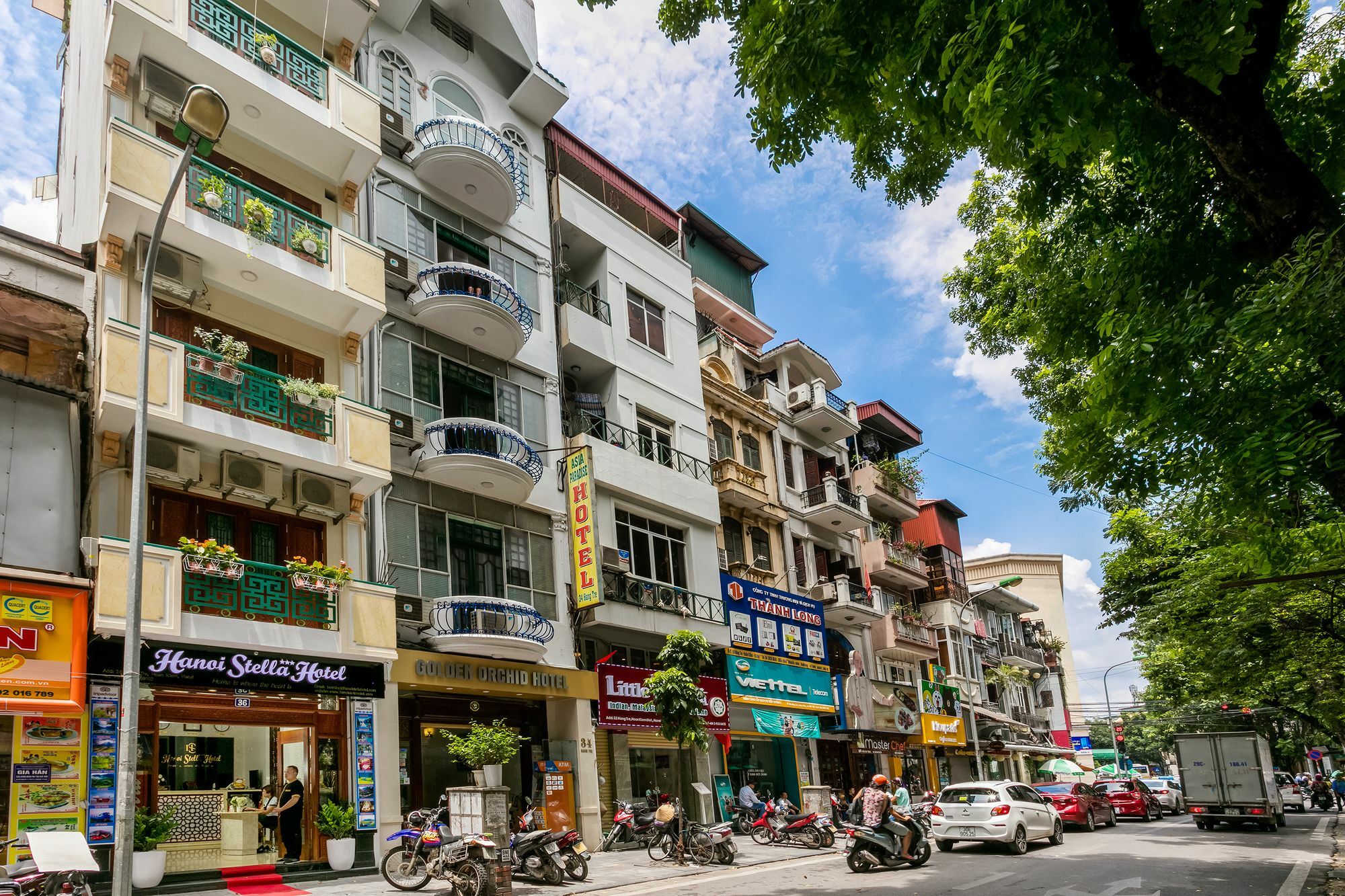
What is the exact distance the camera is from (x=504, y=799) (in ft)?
46.1

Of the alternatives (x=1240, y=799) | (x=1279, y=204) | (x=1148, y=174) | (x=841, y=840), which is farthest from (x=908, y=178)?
(x=1240, y=799)

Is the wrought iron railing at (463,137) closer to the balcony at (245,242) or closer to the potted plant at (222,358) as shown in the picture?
the balcony at (245,242)

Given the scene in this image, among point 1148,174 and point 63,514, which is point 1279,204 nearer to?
point 1148,174

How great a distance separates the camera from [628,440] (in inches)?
1011

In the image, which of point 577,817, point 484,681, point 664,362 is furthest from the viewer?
point 664,362

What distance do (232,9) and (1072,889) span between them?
65.0ft

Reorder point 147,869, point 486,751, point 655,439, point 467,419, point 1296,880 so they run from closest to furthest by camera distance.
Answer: point 147,869
point 1296,880
point 486,751
point 467,419
point 655,439

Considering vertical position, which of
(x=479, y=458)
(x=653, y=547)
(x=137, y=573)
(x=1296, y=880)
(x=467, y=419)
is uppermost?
(x=467, y=419)

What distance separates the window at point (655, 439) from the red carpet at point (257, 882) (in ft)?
45.7

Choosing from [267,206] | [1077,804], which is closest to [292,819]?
[267,206]

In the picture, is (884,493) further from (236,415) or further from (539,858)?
(236,415)

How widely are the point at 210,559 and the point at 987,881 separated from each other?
41.9 ft

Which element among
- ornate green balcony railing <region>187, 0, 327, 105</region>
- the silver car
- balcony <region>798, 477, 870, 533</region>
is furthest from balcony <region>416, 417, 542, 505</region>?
the silver car

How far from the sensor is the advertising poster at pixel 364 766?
1608 cm
